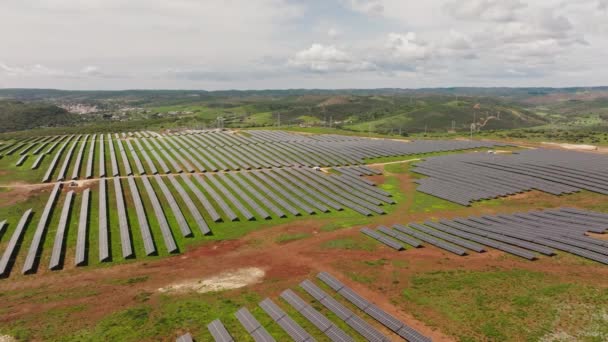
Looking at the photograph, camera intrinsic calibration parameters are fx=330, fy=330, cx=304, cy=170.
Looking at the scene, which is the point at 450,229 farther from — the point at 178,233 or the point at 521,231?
the point at 178,233

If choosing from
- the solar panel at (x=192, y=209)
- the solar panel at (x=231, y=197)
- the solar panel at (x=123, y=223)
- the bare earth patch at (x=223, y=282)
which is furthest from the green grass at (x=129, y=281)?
the solar panel at (x=231, y=197)

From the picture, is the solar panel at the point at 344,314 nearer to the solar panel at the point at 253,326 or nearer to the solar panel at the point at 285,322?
the solar panel at the point at 285,322

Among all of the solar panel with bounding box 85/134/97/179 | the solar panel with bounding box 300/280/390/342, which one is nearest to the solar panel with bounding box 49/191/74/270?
the solar panel with bounding box 85/134/97/179

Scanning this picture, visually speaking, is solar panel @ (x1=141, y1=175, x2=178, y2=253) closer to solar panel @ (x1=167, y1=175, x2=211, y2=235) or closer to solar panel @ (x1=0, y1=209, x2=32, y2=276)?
solar panel @ (x1=167, y1=175, x2=211, y2=235)

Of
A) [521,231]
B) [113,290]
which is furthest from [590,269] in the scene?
[113,290]

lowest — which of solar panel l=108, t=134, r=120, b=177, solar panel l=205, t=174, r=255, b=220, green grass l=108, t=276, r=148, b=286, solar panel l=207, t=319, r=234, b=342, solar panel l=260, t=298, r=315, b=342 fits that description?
green grass l=108, t=276, r=148, b=286
